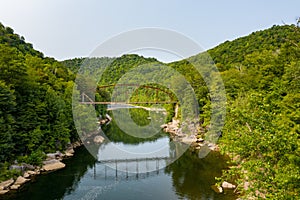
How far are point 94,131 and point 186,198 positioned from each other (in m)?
16.6

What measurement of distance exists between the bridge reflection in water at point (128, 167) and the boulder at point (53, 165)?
2035 millimetres

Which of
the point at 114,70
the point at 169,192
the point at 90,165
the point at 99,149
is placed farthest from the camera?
the point at 114,70

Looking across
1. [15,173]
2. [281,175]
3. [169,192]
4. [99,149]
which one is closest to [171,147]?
[99,149]

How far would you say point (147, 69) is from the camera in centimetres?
2738

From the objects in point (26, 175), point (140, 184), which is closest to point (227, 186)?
point (140, 184)

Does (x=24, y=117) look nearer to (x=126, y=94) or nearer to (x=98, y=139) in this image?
(x=98, y=139)

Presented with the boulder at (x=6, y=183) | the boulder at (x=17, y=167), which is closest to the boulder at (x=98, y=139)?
the boulder at (x=17, y=167)

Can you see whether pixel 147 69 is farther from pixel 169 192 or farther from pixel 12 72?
pixel 169 192

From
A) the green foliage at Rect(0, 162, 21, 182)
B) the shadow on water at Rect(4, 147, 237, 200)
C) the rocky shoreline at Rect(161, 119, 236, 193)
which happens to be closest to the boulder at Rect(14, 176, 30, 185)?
the green foliage at Rect(0, 162, 21, 182)

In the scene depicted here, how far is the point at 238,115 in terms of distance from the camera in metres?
7.19

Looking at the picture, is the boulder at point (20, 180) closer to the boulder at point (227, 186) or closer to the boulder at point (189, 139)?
the boulder at point (227, 186)

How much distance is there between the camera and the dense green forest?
6.00m

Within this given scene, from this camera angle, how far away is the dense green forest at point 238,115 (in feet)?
19.7

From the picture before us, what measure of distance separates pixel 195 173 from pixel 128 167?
4.02m
